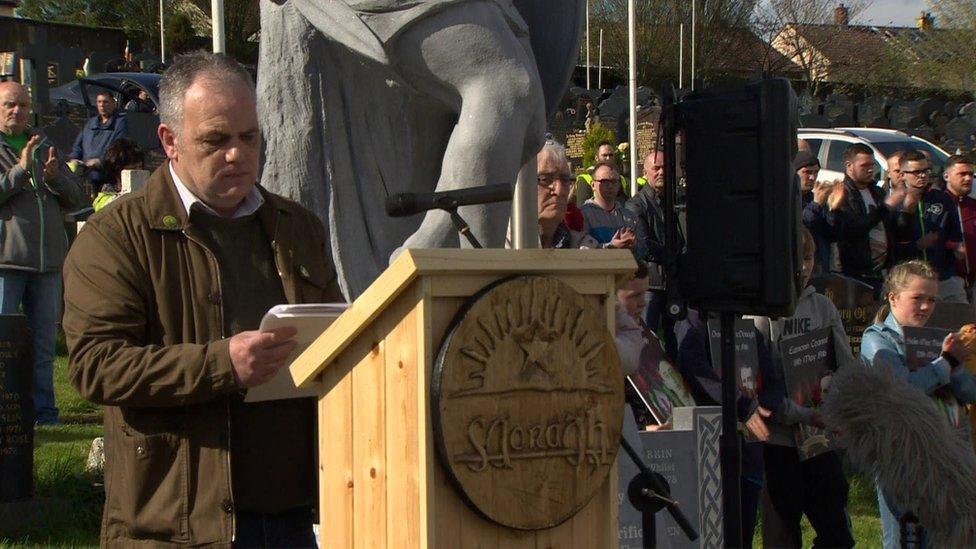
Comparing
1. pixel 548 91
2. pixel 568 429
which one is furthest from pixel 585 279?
pixel 548 91

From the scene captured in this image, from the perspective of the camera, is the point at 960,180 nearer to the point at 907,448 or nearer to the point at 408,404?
the point at 907,448

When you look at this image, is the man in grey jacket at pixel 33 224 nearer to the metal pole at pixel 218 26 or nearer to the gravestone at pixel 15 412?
the gravestone at pixel 15 412

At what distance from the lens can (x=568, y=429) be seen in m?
2.62

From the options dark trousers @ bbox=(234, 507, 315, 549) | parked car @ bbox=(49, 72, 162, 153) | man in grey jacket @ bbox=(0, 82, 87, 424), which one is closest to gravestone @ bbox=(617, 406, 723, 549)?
dark trousers @ bbox=(234, 507, 315, 549)

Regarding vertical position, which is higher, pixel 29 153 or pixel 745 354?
pixel 29 153

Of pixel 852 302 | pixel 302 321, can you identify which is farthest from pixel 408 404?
pixel 852 302

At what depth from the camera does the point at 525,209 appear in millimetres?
5027

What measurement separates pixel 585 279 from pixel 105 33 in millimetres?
33487

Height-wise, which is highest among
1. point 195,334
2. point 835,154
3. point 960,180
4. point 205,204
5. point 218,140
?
point 835,154

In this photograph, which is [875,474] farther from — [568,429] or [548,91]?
[568,429]

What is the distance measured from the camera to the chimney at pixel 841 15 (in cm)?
5909

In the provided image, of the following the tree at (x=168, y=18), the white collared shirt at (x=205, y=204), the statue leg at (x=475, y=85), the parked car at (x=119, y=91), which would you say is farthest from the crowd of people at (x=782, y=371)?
the tree at (x=168, y=18)

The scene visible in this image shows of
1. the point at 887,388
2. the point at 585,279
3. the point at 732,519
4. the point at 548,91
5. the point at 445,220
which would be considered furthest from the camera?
the point at 887,388

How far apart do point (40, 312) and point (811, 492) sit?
16.0ft
